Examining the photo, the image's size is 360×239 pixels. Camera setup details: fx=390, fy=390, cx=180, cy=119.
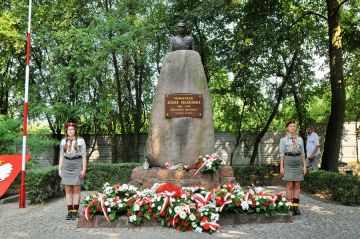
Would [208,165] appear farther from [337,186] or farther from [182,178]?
[337,186]

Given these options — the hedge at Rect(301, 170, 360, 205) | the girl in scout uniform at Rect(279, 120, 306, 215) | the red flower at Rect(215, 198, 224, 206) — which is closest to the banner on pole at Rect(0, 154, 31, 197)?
the red flower at Rect(215, 198, 224, 206)

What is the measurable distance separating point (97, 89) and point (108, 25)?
4.21 metres

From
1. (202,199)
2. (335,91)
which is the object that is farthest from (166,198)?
(335,91)

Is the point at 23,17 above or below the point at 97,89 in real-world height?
above

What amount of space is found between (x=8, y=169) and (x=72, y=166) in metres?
3.44

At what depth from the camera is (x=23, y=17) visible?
17.0 meters

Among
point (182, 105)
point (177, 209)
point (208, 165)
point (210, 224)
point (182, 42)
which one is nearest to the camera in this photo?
point (210, 224)

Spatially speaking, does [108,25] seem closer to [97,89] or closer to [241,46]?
[97,89]

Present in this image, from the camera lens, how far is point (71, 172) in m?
7.24

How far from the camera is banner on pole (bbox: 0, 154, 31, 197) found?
9.56 m

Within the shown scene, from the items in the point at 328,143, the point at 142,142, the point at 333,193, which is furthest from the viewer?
the point at 142,142

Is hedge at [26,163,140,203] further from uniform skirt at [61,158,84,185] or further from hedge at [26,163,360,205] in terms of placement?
uniform skirt at [61,158,84,185]

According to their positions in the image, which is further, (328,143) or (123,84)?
(123,84)

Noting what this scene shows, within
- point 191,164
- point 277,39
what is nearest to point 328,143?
point 277,39
